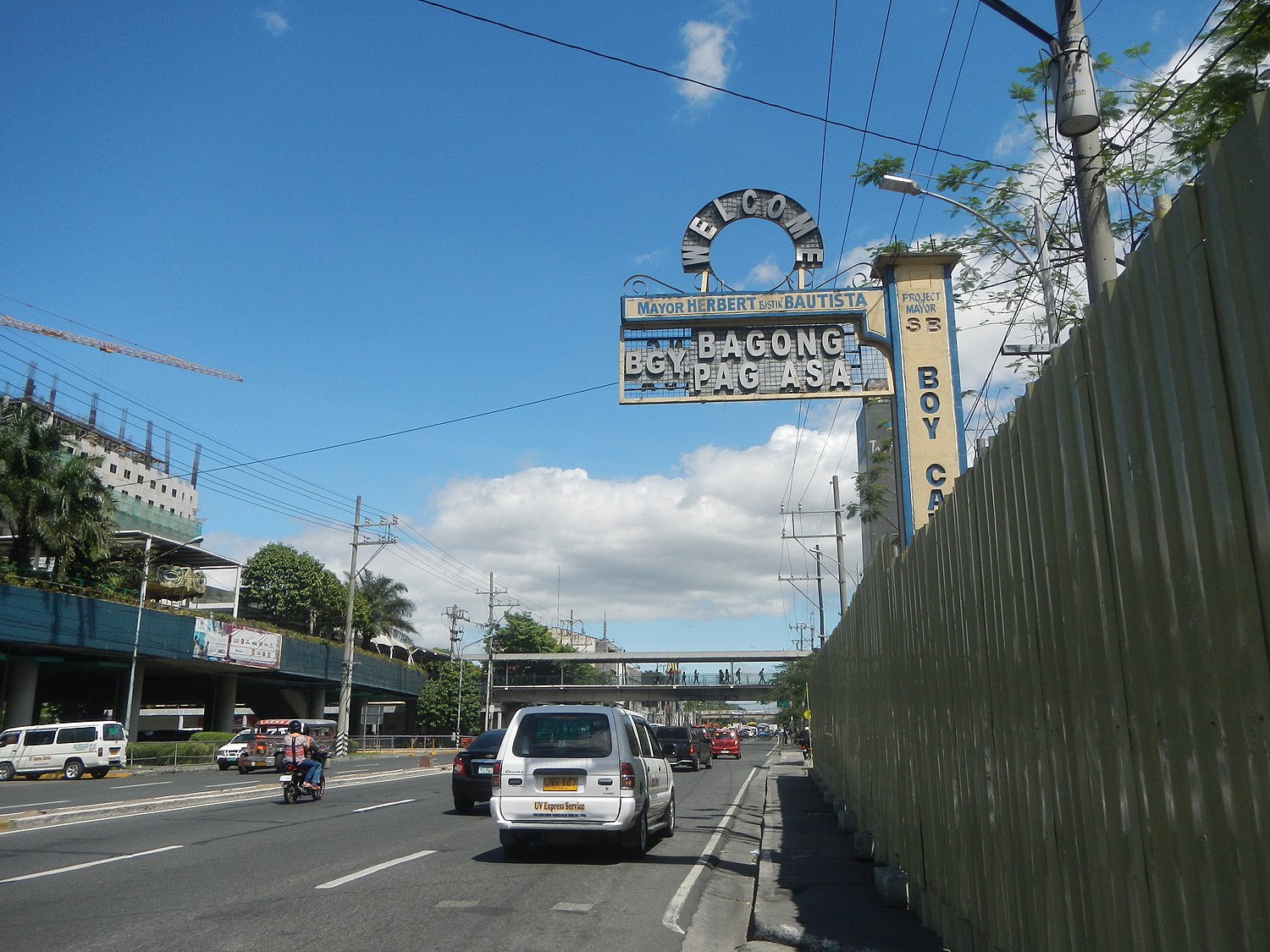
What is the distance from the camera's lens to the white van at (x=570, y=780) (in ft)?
38.0

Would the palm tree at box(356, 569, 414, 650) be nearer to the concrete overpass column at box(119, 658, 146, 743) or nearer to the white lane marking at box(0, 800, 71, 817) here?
the concrete overpass column at box(119, 658, 146, 743)

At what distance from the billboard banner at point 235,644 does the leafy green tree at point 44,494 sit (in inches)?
290

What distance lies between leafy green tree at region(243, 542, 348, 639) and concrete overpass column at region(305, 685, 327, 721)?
712 cm

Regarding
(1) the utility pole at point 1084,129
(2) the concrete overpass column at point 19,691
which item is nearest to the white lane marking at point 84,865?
(1) the utility pole at point 1084,129

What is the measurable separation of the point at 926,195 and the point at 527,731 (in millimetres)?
8197

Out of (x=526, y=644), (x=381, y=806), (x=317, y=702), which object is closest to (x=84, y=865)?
(x=381, y=806)

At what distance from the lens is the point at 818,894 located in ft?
30.5

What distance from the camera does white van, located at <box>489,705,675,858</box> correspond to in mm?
11586

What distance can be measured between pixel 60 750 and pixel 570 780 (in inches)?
1157

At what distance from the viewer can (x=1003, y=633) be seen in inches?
199

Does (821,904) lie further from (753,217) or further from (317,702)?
(317,702)

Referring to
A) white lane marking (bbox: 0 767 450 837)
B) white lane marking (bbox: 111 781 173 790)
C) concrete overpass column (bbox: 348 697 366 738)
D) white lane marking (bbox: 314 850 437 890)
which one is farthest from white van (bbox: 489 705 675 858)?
concrete overpass column (bbox: 348 697 366 738)

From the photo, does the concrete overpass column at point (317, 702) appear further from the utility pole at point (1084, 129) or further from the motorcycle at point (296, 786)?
the utility pole at point (1084, 129)

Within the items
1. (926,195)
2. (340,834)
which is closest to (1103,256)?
(926,195)
